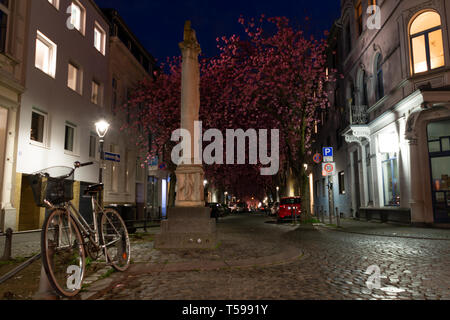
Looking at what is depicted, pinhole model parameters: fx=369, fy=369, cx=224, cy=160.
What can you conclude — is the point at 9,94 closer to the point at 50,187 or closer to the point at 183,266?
the point at 183,266

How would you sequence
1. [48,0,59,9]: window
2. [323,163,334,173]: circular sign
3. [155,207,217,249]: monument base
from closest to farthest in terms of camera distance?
[155,207,217,249]: monument base
[48,0,59,9]: window
[323,163,334,173]: circular sign

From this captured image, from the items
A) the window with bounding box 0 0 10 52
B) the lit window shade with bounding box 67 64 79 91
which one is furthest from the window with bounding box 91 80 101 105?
the window with bounding box 0 0 10 52

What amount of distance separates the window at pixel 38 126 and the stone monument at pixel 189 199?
898 centimetres

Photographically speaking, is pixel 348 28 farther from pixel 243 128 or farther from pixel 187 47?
pixel 187 47

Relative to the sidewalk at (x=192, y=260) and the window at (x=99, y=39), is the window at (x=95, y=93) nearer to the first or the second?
the window at (x=99, y=39)

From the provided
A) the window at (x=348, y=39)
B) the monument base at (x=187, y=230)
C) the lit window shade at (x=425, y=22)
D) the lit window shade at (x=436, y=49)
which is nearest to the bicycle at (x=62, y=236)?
the monument base at (x=187, y=230)

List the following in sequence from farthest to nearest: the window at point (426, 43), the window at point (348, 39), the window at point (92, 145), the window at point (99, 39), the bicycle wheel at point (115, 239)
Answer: the window at point (348, 39), the window at point (99, 39), the window at point (92, 145), the window at point (426, 43), the bicycle wheel at point (115, 239)

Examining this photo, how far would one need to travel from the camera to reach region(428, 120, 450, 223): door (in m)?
15.6

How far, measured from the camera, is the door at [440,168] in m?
15.6

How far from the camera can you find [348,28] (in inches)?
1008

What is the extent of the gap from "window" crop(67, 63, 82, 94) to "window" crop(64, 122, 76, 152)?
2058 millimetres

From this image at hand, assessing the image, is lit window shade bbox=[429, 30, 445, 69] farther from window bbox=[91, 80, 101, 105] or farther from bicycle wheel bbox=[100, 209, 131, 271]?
window bbox=[91, 80, 101, 105]

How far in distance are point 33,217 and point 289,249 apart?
12.2m
